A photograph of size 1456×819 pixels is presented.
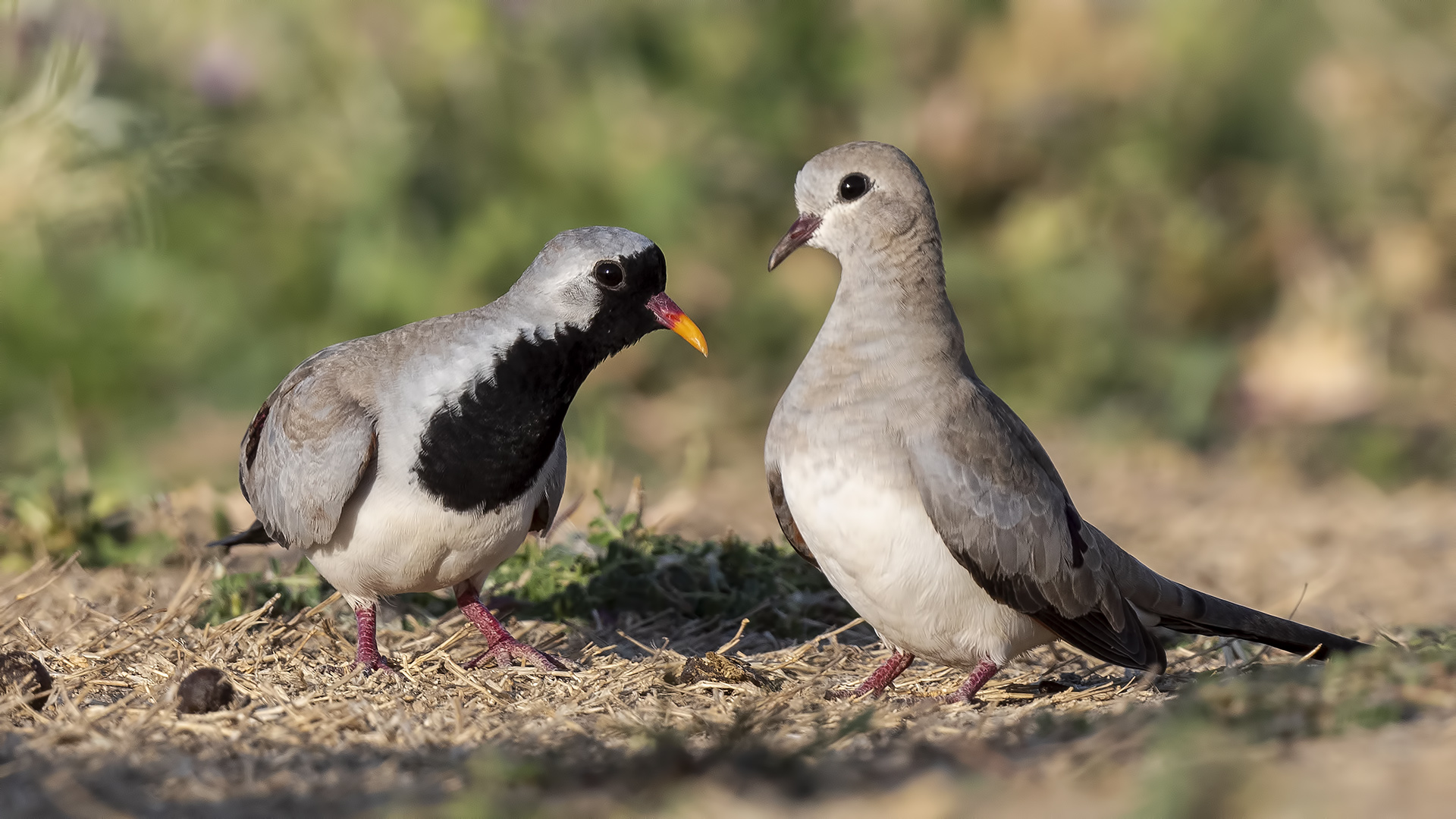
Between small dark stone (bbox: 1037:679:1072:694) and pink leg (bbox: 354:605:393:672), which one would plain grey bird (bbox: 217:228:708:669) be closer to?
pink leg (bbox: 354:605:393:672)

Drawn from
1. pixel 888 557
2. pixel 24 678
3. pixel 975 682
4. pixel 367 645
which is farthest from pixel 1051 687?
pixel 24 678

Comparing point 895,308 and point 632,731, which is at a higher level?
point 895,308

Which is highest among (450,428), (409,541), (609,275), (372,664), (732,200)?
(732,200)

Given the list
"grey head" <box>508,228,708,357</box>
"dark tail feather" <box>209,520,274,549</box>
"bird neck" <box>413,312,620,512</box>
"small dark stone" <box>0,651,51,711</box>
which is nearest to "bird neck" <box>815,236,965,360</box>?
"grey head" <box>508,228,708,357</box>

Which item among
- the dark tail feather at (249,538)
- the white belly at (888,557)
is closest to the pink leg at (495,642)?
the dark tail feather at (249,538)

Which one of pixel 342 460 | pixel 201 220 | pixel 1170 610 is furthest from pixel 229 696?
pixel 201 220

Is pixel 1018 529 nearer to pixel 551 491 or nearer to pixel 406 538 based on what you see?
pixel 551 491

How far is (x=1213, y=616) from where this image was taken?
12.2 ft

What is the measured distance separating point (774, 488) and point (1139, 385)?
4.17 meters

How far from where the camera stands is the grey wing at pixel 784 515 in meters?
3.55

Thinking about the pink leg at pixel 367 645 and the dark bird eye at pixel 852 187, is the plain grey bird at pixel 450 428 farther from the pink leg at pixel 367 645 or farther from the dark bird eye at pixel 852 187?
the dark bird eye at pixel 852 187

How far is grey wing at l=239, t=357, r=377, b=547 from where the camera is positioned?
11.9 feet

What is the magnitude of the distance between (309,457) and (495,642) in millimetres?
737

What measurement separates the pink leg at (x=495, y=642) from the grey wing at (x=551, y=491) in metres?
0.26
